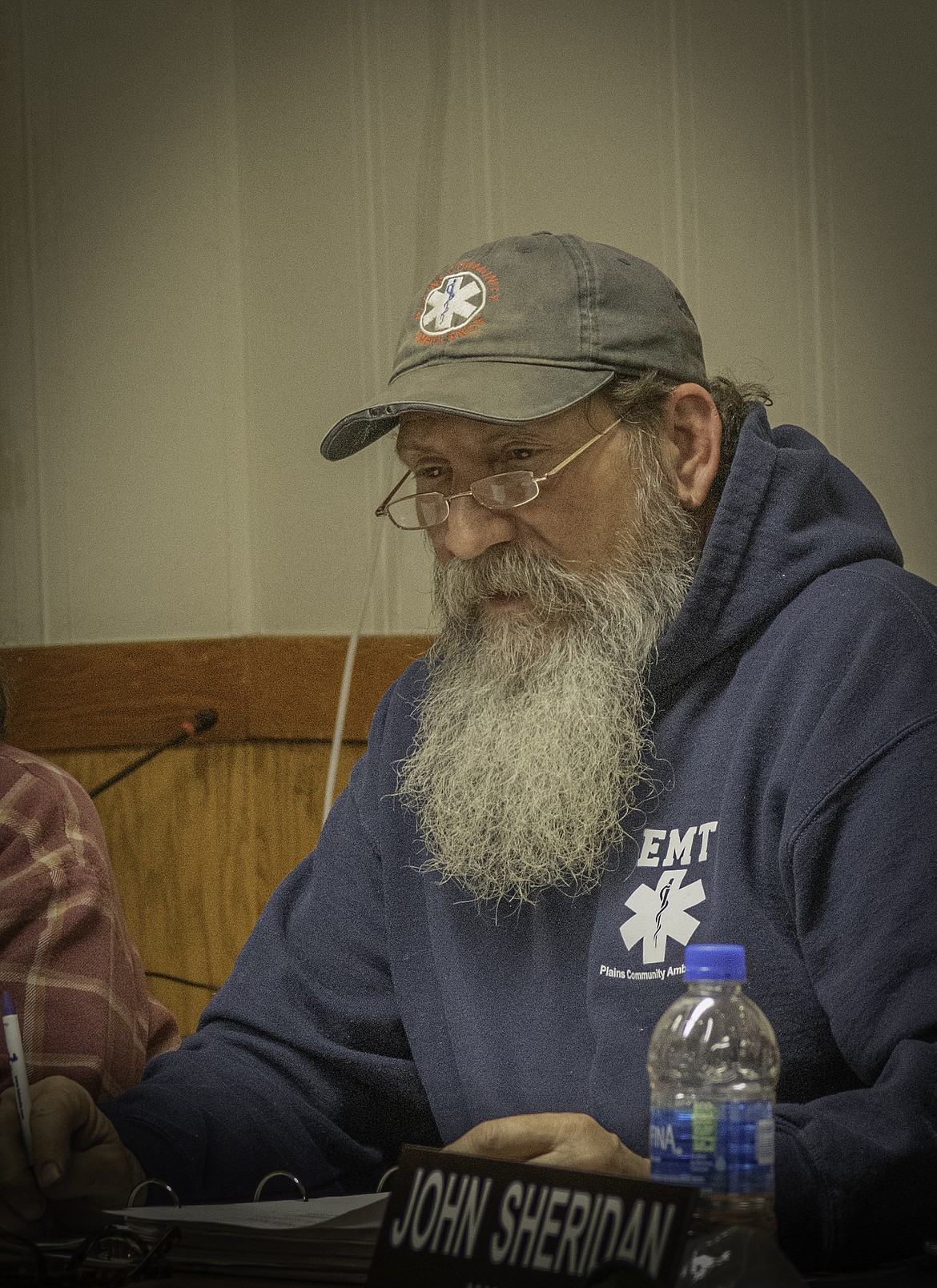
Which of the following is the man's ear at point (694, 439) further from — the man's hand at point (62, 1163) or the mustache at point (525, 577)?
the man's hand at point (62, 1163)

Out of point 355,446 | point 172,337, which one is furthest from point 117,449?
point 355,446

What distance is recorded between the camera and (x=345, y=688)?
2592 mm

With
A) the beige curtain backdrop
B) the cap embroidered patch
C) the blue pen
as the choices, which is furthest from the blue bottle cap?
the beige curtain backdrop

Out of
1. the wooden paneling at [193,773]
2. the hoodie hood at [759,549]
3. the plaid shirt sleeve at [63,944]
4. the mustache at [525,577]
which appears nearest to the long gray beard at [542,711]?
the mustache at [525,577]

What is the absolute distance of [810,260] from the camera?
89.6 inches

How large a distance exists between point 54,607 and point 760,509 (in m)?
1.63

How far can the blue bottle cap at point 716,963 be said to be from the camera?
900 millimetres

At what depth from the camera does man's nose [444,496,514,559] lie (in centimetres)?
162

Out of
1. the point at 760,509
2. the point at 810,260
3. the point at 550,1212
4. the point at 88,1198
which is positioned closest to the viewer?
the point at 550,1212

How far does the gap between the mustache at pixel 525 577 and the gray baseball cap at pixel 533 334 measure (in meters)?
0.18

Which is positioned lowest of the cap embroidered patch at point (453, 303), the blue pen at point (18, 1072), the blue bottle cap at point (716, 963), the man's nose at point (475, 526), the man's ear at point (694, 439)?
the blue pen at point (18, 1072)

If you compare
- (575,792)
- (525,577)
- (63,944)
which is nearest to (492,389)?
(525,577)

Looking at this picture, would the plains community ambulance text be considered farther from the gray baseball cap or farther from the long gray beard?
the gray baseball cap

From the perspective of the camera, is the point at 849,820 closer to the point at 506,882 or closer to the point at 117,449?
the point at 506,882
